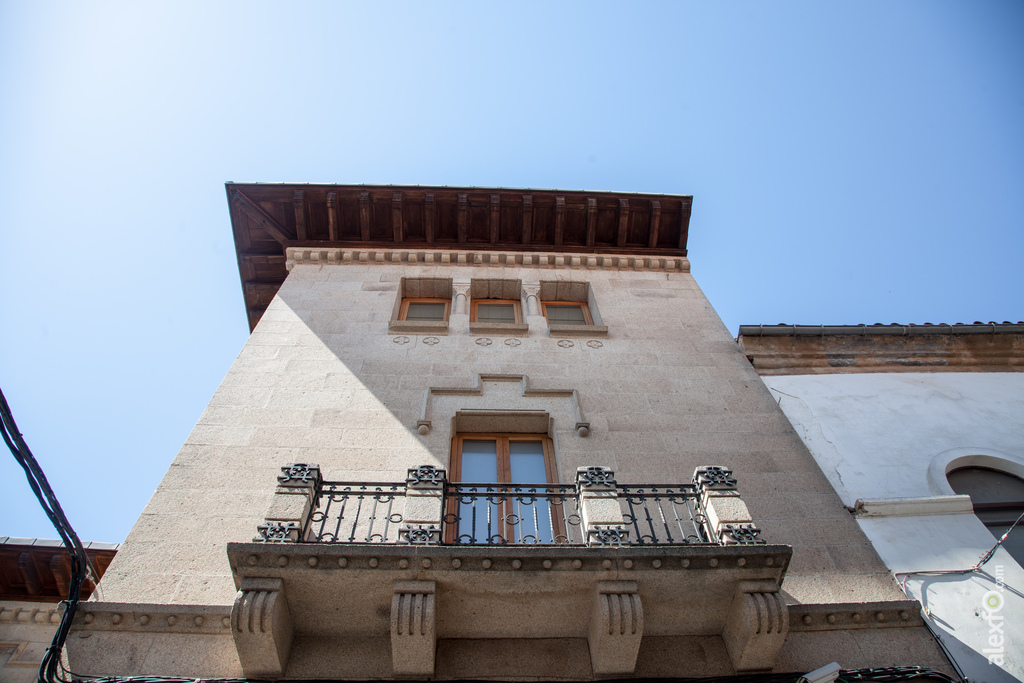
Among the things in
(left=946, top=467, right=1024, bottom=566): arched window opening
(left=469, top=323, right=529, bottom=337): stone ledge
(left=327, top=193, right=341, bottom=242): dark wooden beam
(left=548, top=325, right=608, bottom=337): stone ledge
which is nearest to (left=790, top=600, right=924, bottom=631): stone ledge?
(left=946, top=467, right=1024, bottom=566): arched window opening

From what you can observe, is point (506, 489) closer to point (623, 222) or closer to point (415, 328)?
point (415, 328)

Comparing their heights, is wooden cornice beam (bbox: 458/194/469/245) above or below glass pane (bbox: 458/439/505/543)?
above

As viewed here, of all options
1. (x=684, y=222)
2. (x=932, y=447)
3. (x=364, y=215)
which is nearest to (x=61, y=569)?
(x=364, y=215)

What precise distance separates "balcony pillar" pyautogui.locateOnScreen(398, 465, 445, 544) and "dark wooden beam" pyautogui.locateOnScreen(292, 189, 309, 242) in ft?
27.4

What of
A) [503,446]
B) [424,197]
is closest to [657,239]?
[424,197]

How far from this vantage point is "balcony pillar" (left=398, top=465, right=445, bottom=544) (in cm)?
585

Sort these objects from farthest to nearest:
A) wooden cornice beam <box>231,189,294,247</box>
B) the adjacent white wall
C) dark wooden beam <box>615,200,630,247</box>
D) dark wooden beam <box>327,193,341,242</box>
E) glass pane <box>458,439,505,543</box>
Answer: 1. dark wooden beam <box>615,200,630,247</box>
2. wooden cornice beam <box>231,189,294,247</box>
3. dark wooden beam <box>327,193,341,242</box>
4. glass pane <box>458,439,505,543</box>
5. the adjacent white wall

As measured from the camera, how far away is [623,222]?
13875mm

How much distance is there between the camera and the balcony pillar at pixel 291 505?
574 cm

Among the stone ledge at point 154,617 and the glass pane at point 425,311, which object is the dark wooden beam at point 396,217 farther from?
the stone ledge at point 154,617

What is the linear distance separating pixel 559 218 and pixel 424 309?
342cm

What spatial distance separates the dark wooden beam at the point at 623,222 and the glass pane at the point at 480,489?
6507mm

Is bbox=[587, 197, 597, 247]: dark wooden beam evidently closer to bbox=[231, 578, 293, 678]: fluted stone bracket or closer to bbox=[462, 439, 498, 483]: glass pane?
bbox=[462, 439, 498, 483]: glass pane

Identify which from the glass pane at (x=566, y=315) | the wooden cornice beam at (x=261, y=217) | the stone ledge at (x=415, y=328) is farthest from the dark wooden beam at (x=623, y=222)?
the wooden cornice beam at (x=261, y=217)
